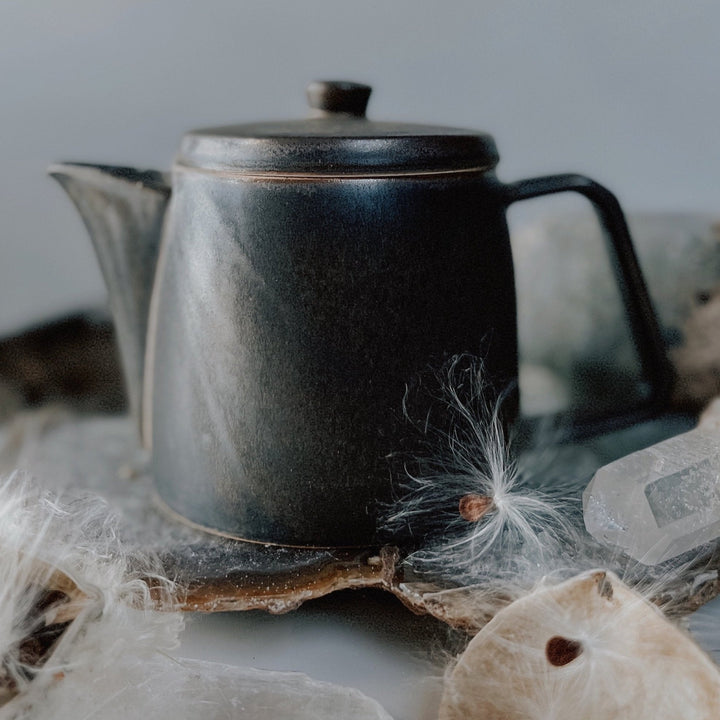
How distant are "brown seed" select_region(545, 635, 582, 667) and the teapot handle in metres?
0.25

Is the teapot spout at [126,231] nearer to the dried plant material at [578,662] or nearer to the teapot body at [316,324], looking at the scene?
the teapot body at [316,324]

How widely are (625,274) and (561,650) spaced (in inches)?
11.9

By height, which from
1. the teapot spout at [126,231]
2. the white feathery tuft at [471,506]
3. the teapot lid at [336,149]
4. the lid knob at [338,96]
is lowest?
the white feathery tuft at [471,506]

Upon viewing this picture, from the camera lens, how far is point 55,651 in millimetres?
359

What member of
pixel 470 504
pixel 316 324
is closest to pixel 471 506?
pixel 470 504

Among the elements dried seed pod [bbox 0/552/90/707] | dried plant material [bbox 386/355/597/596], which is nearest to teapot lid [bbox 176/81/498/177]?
dried plant material [bbox 386/355/597/596]

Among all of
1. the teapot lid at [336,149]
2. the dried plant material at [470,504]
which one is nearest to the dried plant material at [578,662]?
the dried plant material at [470,504]

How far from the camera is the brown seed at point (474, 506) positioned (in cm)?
50

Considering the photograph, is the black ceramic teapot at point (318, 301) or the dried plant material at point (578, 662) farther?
the black ceramic teapot at point (318, 301)

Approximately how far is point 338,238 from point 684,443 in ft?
0.75

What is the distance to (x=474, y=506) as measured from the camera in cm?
51

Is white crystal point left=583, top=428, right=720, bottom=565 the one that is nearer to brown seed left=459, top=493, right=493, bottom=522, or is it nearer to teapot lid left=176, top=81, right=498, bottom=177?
brown seed left=459, top=493, right=493, bottom=522

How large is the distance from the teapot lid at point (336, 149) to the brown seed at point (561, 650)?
24cm

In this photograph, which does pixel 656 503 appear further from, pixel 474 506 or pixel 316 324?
pixel 316 324
